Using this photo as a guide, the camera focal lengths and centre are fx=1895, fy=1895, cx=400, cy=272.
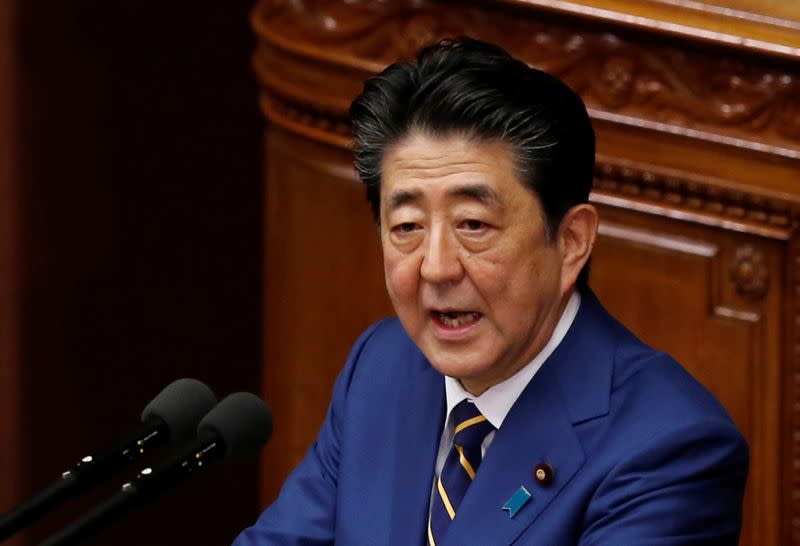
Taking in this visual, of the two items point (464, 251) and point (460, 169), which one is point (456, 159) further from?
point (464, 251)

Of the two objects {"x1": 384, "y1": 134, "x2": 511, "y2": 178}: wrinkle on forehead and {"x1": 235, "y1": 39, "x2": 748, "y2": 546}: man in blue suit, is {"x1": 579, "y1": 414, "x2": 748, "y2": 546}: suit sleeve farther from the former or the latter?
{"x1": 384, "y1": 134, "x2": 511, "y2": 178}: wrinkle on forehead

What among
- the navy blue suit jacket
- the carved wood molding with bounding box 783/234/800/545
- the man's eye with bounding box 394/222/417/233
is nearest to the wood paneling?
the carved wood molding with bounding box 783/234/800/545

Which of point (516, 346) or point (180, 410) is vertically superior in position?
point (516, 346)

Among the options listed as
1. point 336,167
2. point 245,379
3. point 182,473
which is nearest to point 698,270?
point 336,167

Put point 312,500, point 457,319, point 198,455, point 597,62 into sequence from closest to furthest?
1. point 198,455
2. point 457,319
3. point 312,500
4. point 597,62

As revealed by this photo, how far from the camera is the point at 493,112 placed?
7.94 ft

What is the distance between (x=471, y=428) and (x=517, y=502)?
0.14 meters

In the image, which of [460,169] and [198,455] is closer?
[198,455]

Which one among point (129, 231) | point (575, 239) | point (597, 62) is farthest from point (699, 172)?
point (129, 231)

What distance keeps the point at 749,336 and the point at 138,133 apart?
72.5 inches

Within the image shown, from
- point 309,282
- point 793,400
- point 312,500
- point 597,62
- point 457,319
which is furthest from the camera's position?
point 309,282

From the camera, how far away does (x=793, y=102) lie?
3.26m

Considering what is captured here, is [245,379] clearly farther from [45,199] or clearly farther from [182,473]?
[182,473]

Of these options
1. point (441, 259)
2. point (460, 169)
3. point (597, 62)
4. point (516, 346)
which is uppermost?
point (597, 62)
